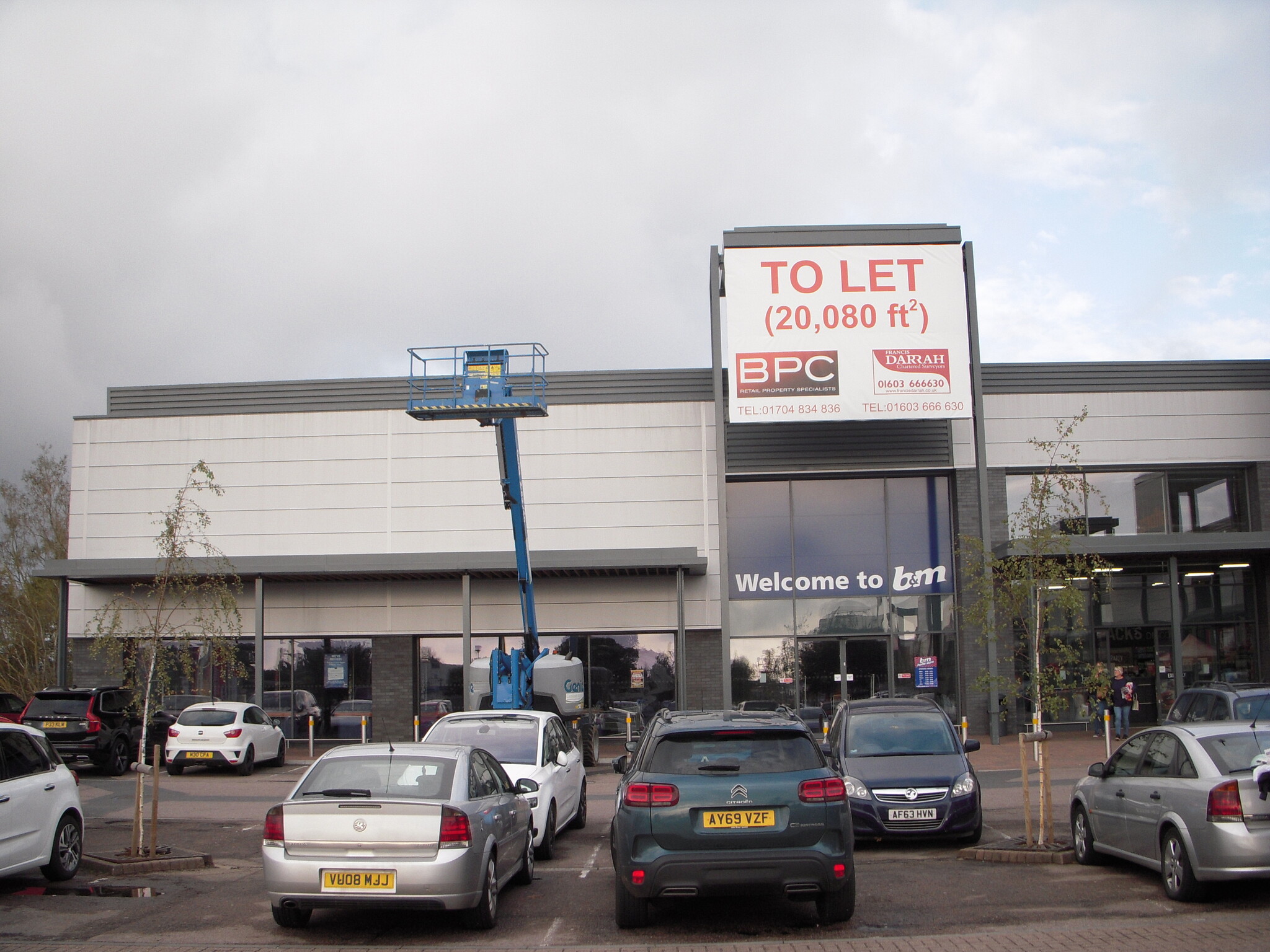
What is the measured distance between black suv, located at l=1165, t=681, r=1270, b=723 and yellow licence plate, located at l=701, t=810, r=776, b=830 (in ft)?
28.1

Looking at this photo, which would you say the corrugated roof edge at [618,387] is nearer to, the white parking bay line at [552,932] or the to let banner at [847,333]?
the to let banner at [847,333]

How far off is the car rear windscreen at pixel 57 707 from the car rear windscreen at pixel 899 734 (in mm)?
15156

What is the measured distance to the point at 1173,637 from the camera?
24.8 meters

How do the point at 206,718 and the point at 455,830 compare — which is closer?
the point at 455,830

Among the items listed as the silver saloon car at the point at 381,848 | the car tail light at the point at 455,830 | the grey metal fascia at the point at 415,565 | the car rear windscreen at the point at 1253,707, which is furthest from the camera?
the grey metal fascia at the point at 415,565

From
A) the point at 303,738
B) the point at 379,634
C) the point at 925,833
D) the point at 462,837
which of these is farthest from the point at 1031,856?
the point at 303,738

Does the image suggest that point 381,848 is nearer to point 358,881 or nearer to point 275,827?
point 358,881

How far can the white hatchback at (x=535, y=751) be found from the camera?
11.5m

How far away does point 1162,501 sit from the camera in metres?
26.6

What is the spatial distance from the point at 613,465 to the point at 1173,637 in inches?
529

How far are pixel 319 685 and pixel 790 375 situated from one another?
14.0 m

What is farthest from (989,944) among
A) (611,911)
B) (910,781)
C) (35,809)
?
(35,809)

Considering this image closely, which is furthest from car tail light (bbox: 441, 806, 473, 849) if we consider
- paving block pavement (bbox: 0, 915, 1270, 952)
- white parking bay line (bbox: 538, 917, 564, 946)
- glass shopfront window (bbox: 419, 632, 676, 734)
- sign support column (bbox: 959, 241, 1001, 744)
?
sign support column (bbox: 959, 241, 1001, 744)

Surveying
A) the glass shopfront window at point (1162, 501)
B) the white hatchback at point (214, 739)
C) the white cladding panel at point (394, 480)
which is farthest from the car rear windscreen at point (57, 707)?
the glass shopfront window at point (1162, 501)
